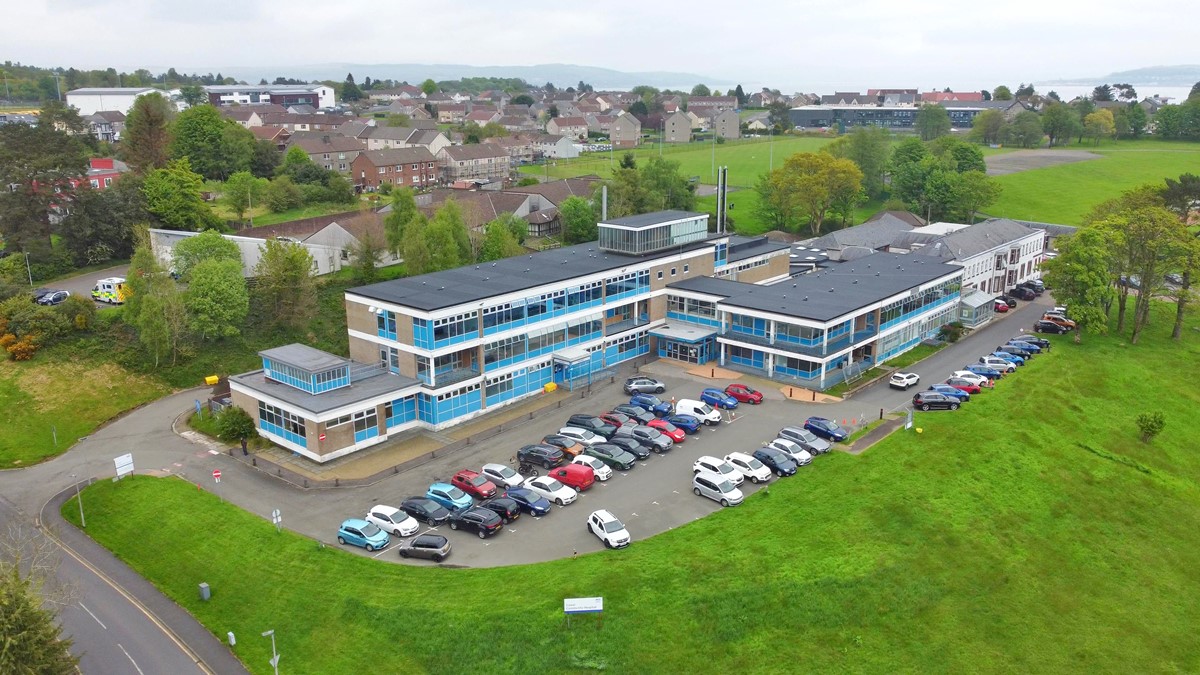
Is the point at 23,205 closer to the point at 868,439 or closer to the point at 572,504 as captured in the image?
the point at 572,504

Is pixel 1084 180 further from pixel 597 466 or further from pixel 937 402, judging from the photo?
pixel 597 466

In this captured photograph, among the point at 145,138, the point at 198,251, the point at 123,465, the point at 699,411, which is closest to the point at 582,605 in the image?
the point at 699,411

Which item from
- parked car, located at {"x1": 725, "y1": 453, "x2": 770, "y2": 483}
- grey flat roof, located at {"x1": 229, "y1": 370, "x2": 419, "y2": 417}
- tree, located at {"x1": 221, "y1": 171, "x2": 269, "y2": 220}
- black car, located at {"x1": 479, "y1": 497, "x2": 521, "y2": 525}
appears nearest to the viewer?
black car, located at {"x1": 479, "y1": 497, "x2": 521, "y2": 525}

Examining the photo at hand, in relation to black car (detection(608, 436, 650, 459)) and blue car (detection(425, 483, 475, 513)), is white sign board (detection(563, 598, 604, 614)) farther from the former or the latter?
black car (detection(608, 436, 650, 459))

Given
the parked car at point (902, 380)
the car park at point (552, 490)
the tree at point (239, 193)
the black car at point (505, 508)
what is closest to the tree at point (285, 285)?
the tree at point (239, 193)

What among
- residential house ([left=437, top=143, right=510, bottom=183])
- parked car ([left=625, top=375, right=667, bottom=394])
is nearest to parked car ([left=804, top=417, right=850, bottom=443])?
parked car ([left=625, top=375, right=667, bottom=394])

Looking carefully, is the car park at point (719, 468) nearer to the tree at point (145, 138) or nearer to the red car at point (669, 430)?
the red car at point (669, 430)
